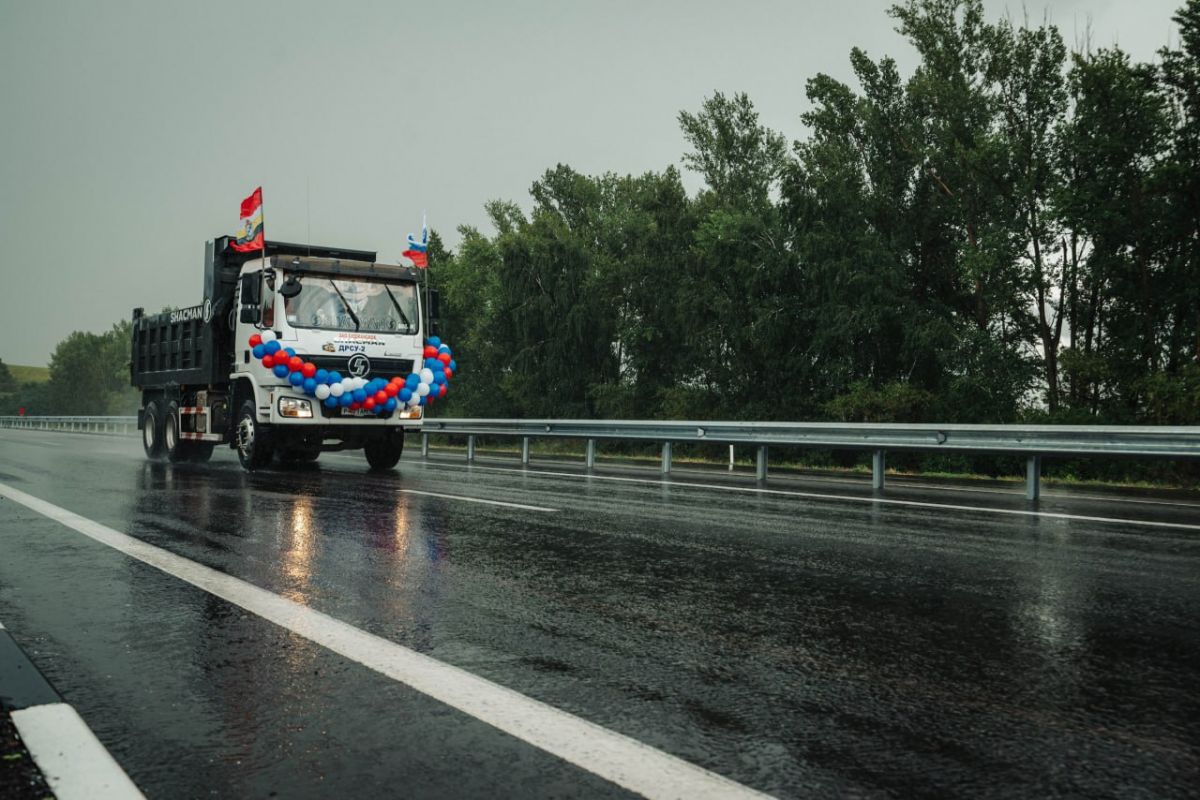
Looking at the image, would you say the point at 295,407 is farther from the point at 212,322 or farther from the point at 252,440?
the point at 212,322

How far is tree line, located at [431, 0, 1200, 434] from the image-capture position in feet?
86.2

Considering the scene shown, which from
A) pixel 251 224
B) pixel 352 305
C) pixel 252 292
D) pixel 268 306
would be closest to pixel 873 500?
pixel 352 305

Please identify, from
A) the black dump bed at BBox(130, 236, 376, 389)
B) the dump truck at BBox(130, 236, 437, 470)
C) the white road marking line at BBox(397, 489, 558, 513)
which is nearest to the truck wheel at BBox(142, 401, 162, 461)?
the black dump bed at BBox(130, 236, 376, 389)

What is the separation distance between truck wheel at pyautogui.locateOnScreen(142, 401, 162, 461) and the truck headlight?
5.63 metres

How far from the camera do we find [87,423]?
51.2 meters

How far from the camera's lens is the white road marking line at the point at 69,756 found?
8.89 ft

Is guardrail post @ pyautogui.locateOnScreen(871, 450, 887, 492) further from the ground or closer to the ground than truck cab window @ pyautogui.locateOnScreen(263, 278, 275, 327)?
closer to the ground

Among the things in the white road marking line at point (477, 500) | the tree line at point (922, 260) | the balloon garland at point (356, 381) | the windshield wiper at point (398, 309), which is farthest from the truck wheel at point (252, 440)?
the tree line at point (922, 260)

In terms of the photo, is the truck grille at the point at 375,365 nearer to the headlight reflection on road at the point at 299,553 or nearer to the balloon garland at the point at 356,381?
the balloon garland at the point at 356,381

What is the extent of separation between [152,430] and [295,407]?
20.4 ft

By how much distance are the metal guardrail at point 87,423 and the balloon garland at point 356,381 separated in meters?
24.1

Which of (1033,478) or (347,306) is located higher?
(347,306)

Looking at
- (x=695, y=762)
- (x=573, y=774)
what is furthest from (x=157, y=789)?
(x=695, y=762)

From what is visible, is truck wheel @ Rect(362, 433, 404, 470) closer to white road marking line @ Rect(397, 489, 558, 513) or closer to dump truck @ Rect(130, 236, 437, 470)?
dump truck @ Rect(130, 236, 437, 470)
